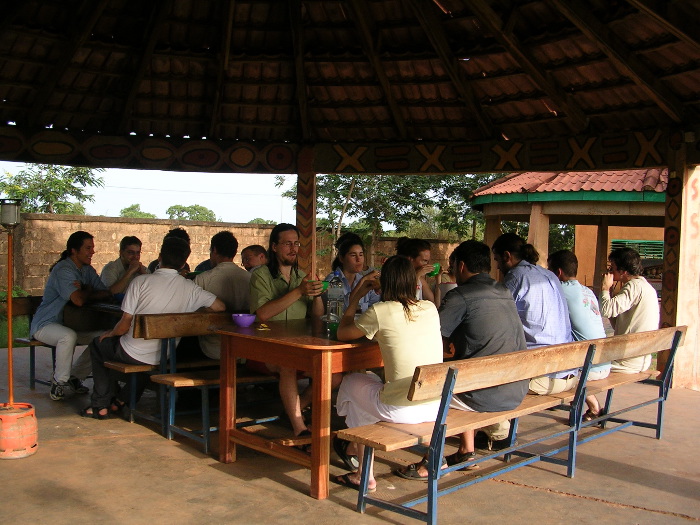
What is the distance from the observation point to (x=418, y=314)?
3.85 meters

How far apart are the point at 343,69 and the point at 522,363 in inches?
222

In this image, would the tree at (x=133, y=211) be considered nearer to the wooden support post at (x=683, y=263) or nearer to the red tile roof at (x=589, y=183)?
the red tile roof at (x=589, y=183)

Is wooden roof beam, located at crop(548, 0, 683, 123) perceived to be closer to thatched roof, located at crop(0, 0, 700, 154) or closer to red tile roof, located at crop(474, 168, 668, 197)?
thatched roof, located at crop(0, 0, 700, 154)

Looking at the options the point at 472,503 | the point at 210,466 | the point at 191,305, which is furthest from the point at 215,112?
the point at 472,503

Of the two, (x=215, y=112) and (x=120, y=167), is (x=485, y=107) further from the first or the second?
(x=120, y=167)

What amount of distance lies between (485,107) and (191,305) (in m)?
4.88

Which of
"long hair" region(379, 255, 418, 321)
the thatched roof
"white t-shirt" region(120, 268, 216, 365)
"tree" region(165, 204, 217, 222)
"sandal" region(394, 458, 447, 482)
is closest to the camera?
"long hair" region(379, 255, 418, 321)

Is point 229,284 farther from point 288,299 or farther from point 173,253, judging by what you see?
point 288,299

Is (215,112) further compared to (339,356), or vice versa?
(215,112)

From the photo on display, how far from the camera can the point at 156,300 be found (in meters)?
5.25

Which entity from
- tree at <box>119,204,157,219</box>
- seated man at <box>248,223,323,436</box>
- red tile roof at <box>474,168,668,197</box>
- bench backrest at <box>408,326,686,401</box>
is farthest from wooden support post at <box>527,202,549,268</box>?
tree at <box>119,204,157,219</box>

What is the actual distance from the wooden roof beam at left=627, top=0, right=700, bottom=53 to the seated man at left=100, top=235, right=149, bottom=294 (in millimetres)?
4877

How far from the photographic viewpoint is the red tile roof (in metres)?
13.2

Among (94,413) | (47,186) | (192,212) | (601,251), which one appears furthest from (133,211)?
(94,413)
